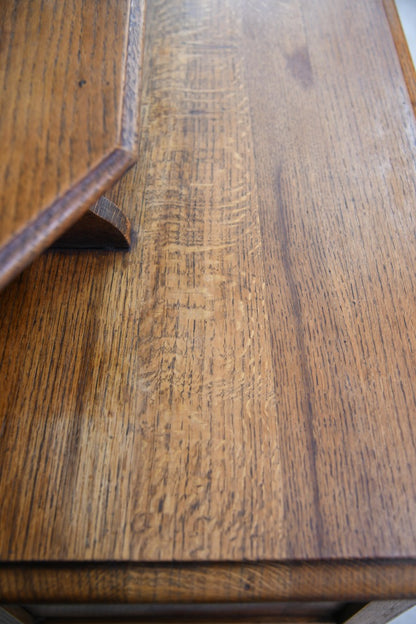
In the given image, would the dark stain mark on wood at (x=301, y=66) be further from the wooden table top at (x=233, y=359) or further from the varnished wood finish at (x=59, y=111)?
the varnished wood finish at (x=59, y=111)

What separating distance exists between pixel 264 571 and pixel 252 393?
0.12 metres

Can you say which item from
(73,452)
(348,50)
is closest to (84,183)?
(73,452)

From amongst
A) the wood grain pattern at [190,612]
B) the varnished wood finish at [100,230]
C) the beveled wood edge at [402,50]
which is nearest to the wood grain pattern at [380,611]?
the wood grain pattern at [190,612]

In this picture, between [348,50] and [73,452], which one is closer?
[73,452]

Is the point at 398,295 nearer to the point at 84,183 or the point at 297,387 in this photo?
the point at 297,387

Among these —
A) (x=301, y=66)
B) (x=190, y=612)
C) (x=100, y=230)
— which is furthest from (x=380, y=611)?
(x=301, y=66)

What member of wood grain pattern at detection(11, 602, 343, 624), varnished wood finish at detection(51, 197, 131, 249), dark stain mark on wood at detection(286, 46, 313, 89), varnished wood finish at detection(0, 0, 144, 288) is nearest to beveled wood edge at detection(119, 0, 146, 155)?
varnished wood finish at detection(0, 0, 144, 288)

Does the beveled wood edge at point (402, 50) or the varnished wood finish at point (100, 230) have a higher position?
the beveled wood edge at point (402, 50)

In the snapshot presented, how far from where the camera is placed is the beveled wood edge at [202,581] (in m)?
0.35

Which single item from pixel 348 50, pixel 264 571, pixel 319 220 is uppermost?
pixel 348 50

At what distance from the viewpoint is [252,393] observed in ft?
1.32

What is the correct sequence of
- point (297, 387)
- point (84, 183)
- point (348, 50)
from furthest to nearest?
1. point (348, 50)
2. point (297, 387)
3. point (84, 183)

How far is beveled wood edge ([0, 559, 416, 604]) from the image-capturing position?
0.35 metres

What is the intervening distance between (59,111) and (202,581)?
316 millimetres
